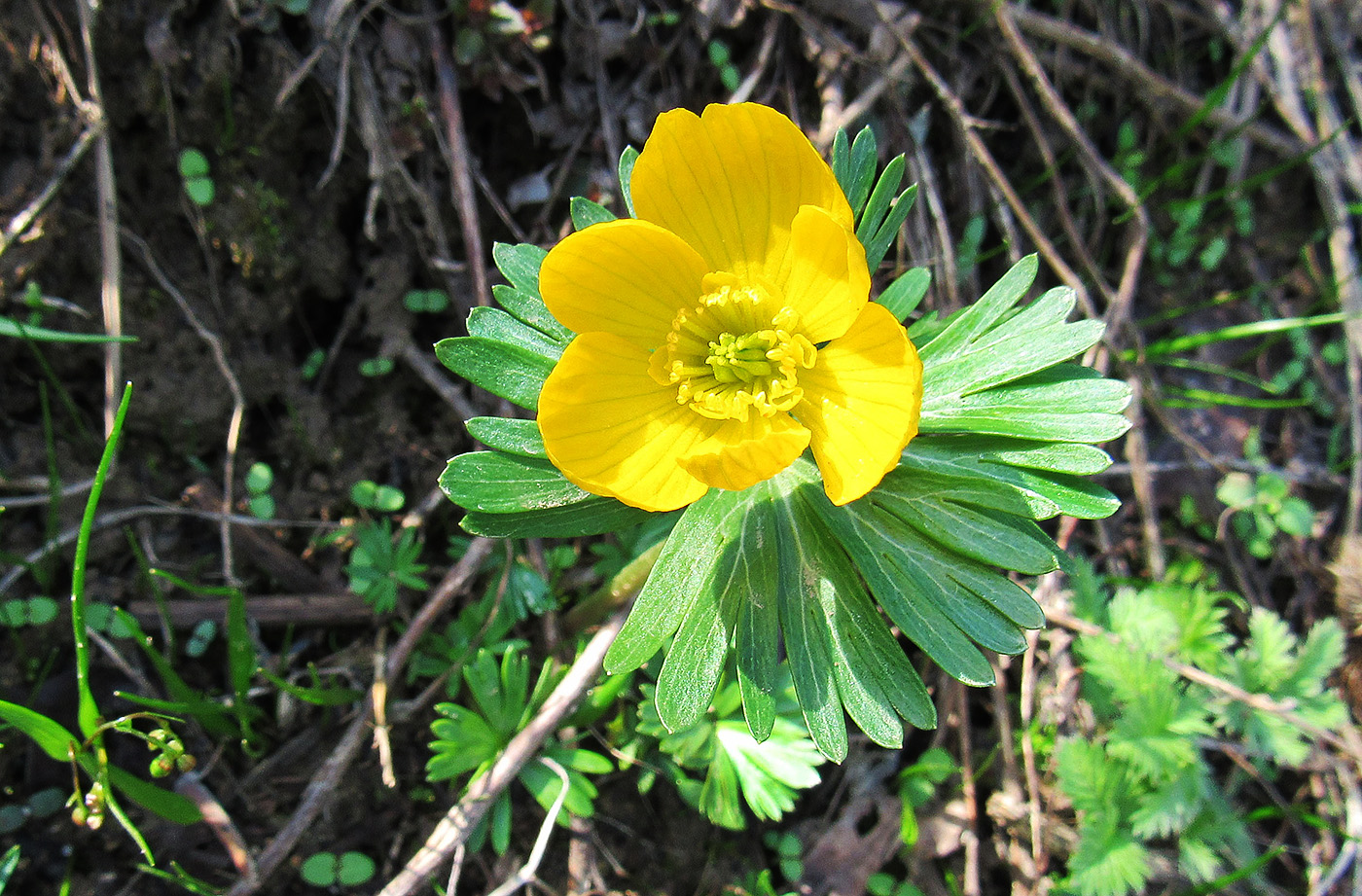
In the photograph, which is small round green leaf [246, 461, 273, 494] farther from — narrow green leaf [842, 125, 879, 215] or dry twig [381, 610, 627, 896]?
narrow green leaf [842, 125, 879, 215]

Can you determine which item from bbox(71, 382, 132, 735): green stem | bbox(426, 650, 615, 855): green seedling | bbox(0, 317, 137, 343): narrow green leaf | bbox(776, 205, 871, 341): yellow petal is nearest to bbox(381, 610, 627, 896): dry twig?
bbox(426, 650, 615, 855): green seedling

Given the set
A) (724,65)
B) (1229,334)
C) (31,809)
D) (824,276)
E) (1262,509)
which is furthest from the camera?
(1262,509)

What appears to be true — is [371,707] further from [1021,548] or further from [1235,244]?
[1235,244]

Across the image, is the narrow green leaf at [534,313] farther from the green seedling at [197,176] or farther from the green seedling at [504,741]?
the green seedling at [197,176]

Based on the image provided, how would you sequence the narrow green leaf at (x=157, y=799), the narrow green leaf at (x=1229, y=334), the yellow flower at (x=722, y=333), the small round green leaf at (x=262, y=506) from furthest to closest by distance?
1. the narrow green leaf at (x=1229, y=334)
2. the small round green leaf at (x=262, y=506)
3. the narrow green leaf at (x=157, y=799)
4. the yellow flower at (x=722, y=333)

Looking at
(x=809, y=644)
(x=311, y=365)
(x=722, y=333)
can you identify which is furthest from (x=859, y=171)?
(x=311, y=365)

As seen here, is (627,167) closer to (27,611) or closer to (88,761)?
(88,761)

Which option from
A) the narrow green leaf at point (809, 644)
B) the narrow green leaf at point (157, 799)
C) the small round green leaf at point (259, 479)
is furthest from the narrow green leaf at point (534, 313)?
the narrow green leaf at point (157, 799)
